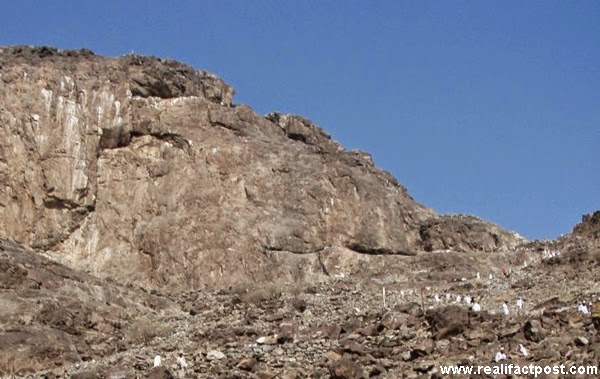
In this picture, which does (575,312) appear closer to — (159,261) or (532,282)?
(532,282)

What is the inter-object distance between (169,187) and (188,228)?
278 centimetres

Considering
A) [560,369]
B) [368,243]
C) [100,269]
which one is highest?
[368,243]

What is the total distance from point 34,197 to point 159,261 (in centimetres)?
674

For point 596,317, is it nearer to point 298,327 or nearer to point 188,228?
point 298,327

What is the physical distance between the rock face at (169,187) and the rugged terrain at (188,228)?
8 centimetres

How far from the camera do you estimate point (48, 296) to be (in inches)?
1119

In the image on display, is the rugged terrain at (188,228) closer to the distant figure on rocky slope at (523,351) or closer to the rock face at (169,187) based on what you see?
the rock face at (169,187)

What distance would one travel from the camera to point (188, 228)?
44.2 meters

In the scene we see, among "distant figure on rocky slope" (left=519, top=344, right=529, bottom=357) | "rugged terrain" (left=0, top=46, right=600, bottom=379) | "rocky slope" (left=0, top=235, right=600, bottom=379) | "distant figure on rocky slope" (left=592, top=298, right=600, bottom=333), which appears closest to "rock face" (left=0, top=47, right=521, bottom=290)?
"rugged terrain" (left=0, top=46, right=600, bottom=379)

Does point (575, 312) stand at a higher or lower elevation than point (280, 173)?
lower

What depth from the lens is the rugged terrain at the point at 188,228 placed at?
26219mm

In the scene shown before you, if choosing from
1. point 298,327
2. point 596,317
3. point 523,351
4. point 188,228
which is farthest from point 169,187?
point 523,351

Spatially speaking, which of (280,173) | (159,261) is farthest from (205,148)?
(159,261)

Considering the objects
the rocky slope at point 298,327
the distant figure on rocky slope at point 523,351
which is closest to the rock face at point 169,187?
the rocky slope at point 298,327
